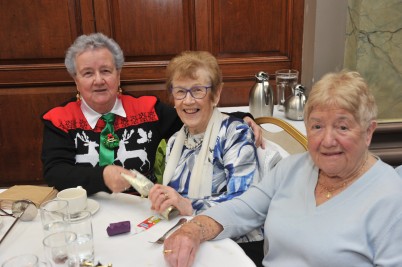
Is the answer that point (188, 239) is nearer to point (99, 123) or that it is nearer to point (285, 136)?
point (99, 123)

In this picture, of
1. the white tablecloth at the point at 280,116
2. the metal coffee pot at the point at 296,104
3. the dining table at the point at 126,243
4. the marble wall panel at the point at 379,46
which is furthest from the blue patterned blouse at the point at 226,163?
the marble wall panel at the point at 379,46

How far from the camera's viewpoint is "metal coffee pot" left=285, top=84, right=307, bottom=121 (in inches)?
95.1

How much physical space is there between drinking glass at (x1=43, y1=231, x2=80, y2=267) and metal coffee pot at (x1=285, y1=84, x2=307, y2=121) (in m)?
1.70

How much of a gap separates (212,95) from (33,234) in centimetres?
85

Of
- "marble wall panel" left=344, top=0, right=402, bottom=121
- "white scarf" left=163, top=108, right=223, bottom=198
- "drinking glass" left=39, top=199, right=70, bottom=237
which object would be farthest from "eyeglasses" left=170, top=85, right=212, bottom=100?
"marble wall panel" left=344, top=0, right=402, bottom=121

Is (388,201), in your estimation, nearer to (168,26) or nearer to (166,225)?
(166,225)

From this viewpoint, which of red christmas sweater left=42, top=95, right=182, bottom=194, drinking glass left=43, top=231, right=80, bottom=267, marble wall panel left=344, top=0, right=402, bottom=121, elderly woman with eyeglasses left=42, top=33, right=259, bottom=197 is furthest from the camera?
marble wall panel left=344, top=0, right=402, bottom=121

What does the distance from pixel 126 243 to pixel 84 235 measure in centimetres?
12

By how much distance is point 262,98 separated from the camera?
8.13 feet

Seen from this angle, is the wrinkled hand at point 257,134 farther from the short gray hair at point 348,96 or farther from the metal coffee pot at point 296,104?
the metal coffee pot at point 296,104

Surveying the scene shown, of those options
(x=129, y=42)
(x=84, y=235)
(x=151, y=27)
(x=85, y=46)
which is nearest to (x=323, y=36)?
(x=151, y=27)

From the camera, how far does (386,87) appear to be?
226cm

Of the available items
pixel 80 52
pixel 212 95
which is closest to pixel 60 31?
pixel 80 52

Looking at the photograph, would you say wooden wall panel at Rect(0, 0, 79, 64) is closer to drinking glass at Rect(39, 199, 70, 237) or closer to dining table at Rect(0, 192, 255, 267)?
dining table at Rect(0, 192, 255, 267)
